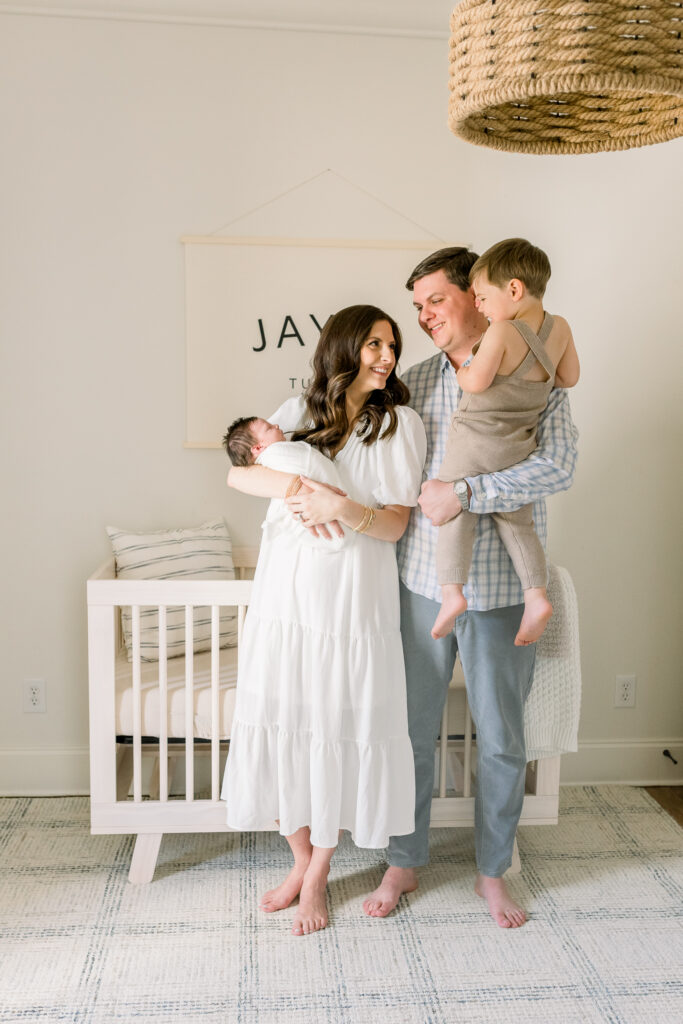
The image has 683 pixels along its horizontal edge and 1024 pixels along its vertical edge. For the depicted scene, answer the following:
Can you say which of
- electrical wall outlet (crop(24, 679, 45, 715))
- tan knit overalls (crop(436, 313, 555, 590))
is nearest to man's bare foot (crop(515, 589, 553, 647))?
tan knit overalls (crop(436, 313, 555, 590))

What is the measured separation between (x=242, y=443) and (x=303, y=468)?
22 cm

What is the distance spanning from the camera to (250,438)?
2023mm

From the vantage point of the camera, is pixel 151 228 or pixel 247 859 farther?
pixel 151 228

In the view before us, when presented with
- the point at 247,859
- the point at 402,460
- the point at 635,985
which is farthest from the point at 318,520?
the point at 635,985

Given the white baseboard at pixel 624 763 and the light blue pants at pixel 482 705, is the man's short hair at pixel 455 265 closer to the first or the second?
the light blue pants at pixel 482 705

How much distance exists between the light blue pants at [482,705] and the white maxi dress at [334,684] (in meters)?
0.09

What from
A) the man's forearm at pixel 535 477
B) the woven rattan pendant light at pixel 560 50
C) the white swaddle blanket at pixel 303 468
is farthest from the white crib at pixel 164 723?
the woven rattan pendant light at pixel 560 50

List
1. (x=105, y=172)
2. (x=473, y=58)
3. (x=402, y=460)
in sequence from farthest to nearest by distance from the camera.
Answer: (x=105, y=172), (x=402, y=460), (x=473, y=58)

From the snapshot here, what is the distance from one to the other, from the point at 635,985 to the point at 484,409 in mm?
1254

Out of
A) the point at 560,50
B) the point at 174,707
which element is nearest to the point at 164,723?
the point at 174,707

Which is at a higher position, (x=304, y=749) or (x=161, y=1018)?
(x=304, y=749)

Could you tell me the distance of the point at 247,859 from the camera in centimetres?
227

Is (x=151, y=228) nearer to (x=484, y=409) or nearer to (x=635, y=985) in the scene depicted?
(x=484, y=409)

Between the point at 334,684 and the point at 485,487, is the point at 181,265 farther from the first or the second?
the point at 334,684
